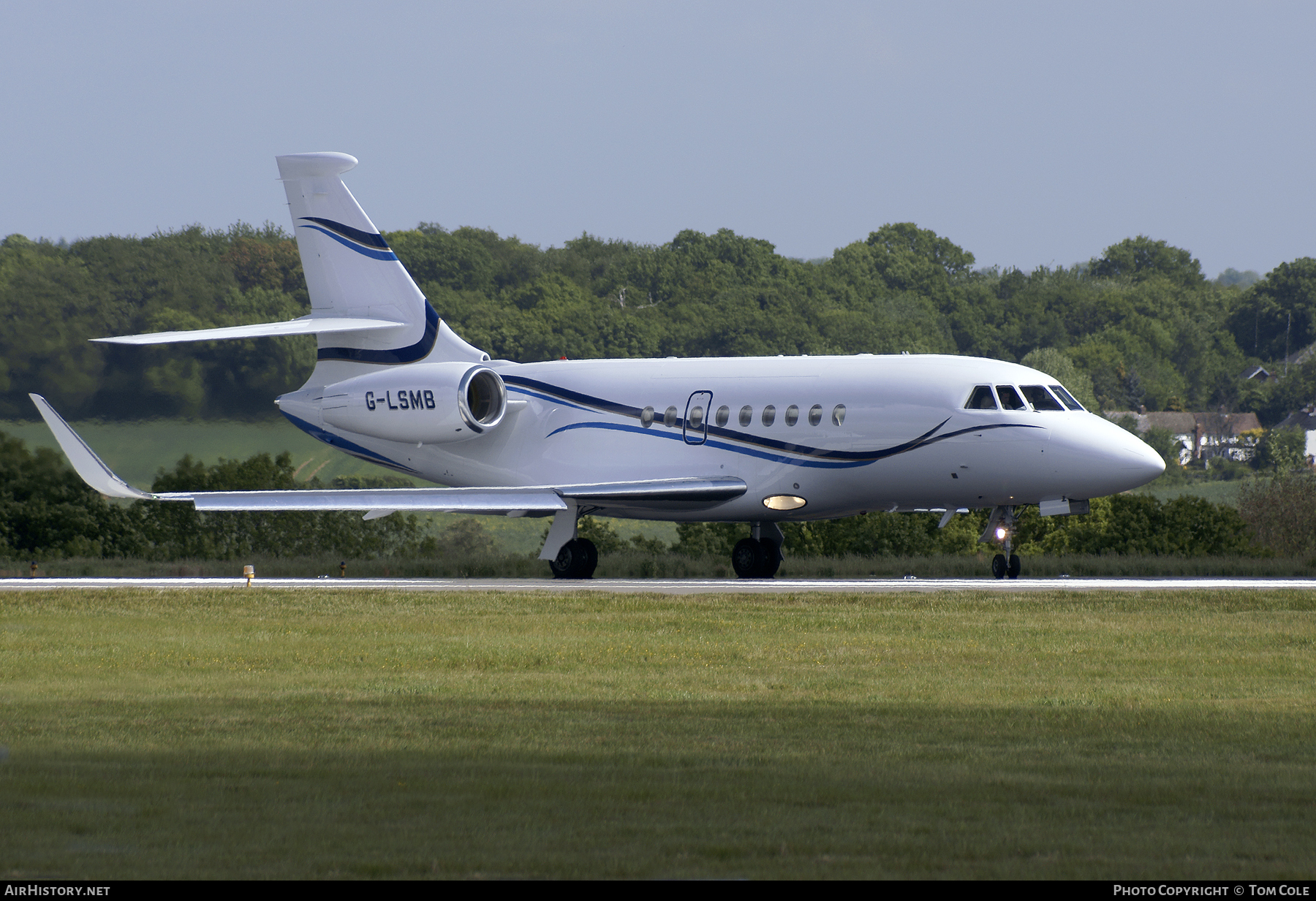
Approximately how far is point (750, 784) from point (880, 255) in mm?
125189

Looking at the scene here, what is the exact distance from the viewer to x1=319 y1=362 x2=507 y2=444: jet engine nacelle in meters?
33.2

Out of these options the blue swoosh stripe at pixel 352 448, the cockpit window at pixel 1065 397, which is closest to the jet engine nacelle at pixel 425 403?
the blue swoosh stripe at pixel 352 448

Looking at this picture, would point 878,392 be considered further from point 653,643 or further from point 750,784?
point 750,784

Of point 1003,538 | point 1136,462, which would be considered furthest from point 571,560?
point 1136,462

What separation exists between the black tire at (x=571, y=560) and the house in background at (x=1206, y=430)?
7030 centimetres

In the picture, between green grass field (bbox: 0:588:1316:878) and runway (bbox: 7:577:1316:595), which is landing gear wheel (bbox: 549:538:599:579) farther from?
green grass field (bbox: 0:588:1316:878)

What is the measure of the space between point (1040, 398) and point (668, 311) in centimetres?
7903

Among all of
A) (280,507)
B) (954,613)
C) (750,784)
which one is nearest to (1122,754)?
(750,784)

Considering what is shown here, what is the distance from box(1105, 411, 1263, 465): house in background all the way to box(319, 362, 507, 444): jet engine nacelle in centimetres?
6920

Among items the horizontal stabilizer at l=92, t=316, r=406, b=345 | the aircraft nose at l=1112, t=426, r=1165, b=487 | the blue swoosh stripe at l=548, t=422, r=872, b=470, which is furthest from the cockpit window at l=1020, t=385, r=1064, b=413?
the horizontal stabilizer at l=92, t=316, r=406, b=345

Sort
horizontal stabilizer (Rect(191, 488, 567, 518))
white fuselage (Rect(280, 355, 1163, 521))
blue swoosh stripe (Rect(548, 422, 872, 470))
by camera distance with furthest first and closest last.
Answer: horizontal stabilizer (Rect(191, 488, 567, 518)), blue swoosh stripe (Rect(548, 422, 872, 470)), white fuselage (Rect(280, 355, 1163, 521))

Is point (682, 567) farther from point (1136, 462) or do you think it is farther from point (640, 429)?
point (1136, 462)

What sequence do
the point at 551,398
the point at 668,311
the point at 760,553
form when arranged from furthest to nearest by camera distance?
the point at 668,311 < the point at 551,398 < the point at 760,553

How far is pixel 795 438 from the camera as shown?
29.6 meters
